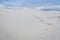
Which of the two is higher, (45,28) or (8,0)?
(8,0)

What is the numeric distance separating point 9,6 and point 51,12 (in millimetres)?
382

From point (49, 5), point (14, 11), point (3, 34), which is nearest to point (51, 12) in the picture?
point (49, 5)

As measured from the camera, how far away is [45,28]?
3.33 feet

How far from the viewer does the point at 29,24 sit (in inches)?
40.7

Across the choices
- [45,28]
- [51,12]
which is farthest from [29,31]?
[51,12]

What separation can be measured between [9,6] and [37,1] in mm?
257

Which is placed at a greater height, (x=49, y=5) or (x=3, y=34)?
(x=49, y=5)

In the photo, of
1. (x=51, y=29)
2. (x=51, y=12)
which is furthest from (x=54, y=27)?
(x=51, y=12)

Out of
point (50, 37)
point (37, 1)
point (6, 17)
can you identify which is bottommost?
point (50, 37)

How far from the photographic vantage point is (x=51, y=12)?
101 cm

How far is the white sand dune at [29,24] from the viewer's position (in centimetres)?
101

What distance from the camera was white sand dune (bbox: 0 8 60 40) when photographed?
3.31 feet

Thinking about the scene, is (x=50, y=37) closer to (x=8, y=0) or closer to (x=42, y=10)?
(x=42, y=10)

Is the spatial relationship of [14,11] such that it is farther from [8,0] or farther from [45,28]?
[45,28]
